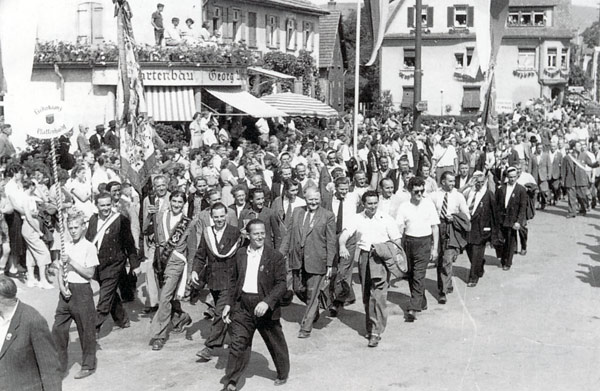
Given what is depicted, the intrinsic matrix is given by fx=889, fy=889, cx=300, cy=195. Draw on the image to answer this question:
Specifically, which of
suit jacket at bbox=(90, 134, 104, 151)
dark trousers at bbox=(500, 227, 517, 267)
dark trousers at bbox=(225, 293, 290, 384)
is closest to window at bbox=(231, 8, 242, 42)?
suit jacket at bbox=(90, 134, 104, 151)

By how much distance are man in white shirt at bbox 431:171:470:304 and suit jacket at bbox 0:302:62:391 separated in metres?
7.40

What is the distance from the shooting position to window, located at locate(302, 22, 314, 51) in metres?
45.9

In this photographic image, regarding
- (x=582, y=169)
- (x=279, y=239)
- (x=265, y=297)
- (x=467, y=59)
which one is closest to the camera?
(x=265, y=297)

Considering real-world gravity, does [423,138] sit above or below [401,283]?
above

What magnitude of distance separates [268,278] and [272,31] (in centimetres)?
3442

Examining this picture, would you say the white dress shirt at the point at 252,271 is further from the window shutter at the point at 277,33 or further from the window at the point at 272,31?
the window shutter at the point at 277,33

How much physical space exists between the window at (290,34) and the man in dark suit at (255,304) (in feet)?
117

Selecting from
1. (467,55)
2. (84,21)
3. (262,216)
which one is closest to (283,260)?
(262,216)

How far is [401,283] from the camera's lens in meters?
13.8

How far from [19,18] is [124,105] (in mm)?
3863

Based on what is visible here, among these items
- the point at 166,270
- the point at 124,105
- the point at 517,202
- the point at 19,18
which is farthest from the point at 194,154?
the point at 19,18

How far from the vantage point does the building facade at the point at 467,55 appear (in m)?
63.8

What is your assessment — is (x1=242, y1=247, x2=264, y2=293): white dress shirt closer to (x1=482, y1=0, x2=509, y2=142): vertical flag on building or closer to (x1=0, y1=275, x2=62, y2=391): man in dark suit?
(x1=0, y1=275, x2=62, y2=391): man in dark suit

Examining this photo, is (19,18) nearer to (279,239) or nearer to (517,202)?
(279,239)
